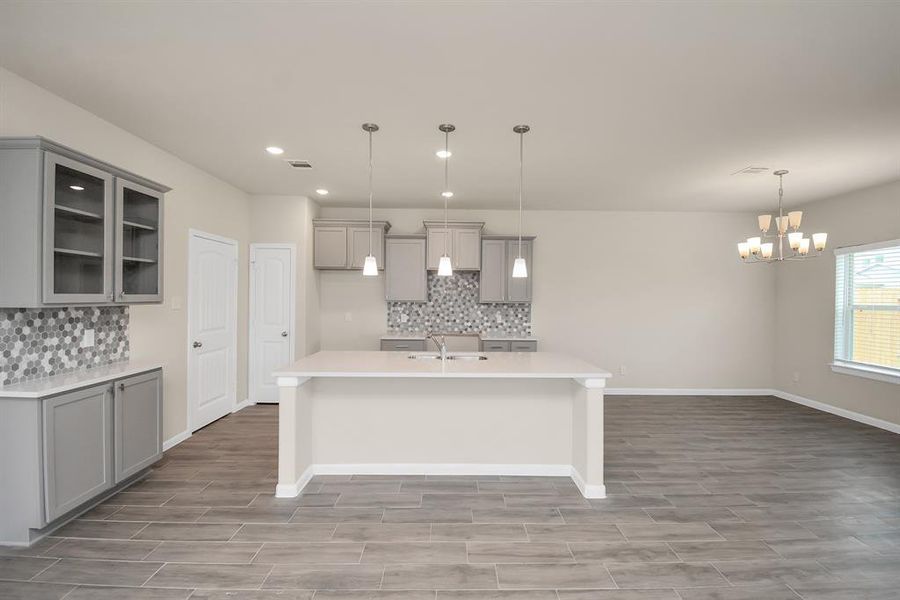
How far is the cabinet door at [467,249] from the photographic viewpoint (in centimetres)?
585

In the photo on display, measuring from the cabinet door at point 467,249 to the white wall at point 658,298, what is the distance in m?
0.68

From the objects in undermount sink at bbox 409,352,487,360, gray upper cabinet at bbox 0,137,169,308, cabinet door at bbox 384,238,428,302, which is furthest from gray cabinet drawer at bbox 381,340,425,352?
gray upper cabinet at bbox 0,137,169,308

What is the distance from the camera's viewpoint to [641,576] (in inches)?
87.7

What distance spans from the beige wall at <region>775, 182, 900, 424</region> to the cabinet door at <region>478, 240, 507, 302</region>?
3858mm

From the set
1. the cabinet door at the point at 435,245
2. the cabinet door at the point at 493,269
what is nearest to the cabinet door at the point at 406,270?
the cabinet door at the point at 435,245

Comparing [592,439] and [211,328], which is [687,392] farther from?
[211,328]

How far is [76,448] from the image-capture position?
256 cm

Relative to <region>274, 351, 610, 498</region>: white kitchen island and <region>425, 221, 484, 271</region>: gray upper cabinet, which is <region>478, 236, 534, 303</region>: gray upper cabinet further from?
<region>274, 351, 610, 498</region>: white kitchen island

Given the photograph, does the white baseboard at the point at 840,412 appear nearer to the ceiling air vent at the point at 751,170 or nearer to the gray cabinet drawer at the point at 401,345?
the ceiling air vent at the point at 751,170

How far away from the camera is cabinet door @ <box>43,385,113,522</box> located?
7.87 ft

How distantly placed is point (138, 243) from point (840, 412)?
7.27 metres

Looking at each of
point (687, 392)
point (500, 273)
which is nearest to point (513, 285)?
point (500, 273)

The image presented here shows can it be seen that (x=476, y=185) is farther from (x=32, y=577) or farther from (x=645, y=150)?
(x=32, y=577)

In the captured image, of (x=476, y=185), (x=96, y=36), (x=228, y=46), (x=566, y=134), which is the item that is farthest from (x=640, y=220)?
(x=96, y=36)
